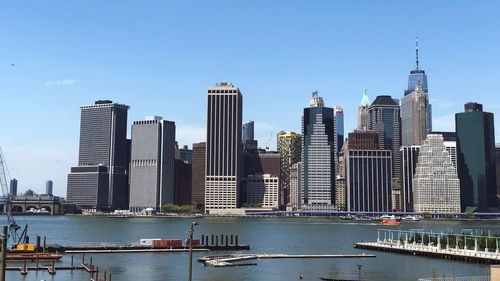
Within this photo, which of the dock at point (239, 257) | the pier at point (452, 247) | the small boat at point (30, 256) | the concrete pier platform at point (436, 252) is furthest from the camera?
the pier at point (452, 247)

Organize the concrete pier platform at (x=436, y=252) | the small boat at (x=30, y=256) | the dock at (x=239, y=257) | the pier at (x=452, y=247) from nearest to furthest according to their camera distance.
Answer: the dock at (x=239, y=257) < the small boat at (x=30, y=256) < the concrete pier platform at (x=436, y=252) < the pier at (x=452, y=247)

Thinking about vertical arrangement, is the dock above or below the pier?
below

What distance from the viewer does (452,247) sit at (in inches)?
4628

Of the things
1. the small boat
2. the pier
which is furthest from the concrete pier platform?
the small boat

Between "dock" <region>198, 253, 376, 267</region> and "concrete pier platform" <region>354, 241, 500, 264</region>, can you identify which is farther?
"concrete pier platform" <region>354, 241, 500, 264</region>

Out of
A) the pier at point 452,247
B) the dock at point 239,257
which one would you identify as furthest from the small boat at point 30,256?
the pier at point 452,247

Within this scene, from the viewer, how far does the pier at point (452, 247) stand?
105125 mm

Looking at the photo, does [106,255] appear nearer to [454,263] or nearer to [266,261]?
[266,261]

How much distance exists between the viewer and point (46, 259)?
Answer: 103 meters

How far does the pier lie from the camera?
10512 cm

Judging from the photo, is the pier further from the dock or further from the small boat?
the small boat

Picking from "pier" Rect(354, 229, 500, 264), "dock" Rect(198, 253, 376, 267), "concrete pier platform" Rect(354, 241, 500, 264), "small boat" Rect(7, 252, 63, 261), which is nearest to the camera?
"dock" Rect(198, 253, 376, 267)

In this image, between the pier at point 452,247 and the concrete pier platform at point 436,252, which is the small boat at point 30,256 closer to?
the concrete pier platform at point 436,252

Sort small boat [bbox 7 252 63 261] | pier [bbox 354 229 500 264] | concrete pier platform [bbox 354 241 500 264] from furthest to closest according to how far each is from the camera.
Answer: pier [bbox 354 229 500 264] < concrete pier platform [bbox 354 241 500 264] < small boat [bbox 7 252 63 261]
